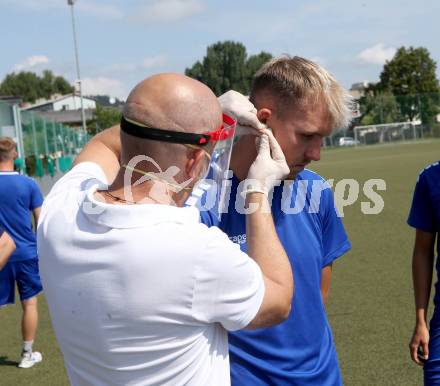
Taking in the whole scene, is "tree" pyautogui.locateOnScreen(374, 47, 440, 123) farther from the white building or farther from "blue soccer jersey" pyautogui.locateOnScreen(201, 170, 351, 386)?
"blue soccer jersey" pyautogui.locateOnScreen(201, 170, 351, 386)

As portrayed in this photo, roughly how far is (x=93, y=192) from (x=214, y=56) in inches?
4017

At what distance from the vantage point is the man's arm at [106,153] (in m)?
2.58

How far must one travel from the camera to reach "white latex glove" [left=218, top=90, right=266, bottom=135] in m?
2.47

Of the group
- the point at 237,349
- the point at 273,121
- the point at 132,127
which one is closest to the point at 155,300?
the point at 132,127

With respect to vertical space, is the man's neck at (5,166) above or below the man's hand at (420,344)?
above

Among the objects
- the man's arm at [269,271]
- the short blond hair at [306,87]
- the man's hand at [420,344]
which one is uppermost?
the short blond hair at [306,87]

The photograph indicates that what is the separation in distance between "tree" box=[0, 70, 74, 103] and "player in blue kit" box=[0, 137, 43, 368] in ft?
405

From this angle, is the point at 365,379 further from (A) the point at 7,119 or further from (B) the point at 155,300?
(A) the point at 7,119

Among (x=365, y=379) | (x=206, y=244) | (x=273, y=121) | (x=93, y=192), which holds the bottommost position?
(x=365, y=379)

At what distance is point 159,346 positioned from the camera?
184 centimetres

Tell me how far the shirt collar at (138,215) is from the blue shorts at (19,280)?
5.30 meters

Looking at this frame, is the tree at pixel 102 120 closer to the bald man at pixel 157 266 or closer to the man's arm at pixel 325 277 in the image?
the man's arm at pixel 325 277

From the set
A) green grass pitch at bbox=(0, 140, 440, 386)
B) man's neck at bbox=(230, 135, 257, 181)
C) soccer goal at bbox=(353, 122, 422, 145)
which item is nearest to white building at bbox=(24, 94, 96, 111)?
soccer goal at bbox=(353, 122, 422, 145)

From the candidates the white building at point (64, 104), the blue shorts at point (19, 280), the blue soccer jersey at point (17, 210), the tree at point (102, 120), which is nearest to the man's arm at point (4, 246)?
the blue shorts at point (19, 280)
